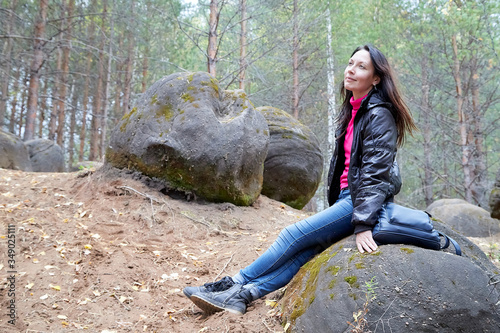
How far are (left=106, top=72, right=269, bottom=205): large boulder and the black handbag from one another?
11.8 feet

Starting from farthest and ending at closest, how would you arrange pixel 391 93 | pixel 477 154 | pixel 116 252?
pixel 477 154
pixel 116 252
pixel 391 93

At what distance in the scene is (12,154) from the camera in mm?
10055

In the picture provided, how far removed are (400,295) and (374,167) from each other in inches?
30.4

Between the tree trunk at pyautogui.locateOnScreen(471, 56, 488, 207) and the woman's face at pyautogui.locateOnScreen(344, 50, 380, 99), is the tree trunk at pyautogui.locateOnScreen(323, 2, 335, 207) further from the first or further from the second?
the woman's face at pyautogui.locateOnScreen(344, 50, 380, 99)

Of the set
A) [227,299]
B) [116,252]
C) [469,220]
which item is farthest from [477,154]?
[227,299]

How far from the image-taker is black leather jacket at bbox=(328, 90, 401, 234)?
2391mm

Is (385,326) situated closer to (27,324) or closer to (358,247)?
(358,247)

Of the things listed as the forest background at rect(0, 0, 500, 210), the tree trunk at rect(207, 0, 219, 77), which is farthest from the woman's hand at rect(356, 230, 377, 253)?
the forest background at rect(0, 0, 500, 210)

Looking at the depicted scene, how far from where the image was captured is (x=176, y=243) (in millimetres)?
4906

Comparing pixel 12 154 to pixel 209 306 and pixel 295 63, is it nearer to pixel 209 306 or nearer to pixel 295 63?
pixel 295 63

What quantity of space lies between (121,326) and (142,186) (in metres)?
2.86

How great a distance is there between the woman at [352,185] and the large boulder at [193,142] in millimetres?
2895

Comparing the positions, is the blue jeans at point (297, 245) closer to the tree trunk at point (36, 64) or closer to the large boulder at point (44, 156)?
the tree trunk at point (36, 64)

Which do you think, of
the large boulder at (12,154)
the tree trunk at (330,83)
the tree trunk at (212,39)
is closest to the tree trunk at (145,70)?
the large boulder at (12,154)
